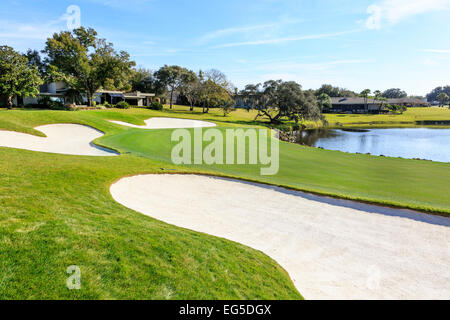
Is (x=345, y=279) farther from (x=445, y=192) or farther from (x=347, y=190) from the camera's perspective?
(x=445, y=192)

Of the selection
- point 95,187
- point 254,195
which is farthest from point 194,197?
point 95,187

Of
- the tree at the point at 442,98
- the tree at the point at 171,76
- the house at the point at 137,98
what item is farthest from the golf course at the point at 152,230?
the tree at the point at 442,98

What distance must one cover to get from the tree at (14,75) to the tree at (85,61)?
20.0 feet

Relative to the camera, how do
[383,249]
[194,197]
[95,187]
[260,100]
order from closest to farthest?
[383,249] < [95,187] < [194,197] < [260,100]

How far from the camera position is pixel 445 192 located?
12.6m

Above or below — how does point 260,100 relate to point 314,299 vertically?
above

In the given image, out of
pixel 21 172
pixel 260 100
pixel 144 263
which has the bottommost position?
pixel 144 263

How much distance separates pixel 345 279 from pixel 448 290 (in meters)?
2.29

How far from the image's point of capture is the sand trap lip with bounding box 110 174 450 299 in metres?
6.00

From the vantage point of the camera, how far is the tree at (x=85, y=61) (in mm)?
46000

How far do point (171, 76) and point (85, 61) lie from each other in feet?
98.4

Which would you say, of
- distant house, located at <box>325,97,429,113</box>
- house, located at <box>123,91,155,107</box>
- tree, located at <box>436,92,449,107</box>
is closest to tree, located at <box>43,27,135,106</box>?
house, located at <box>123,91,155,107</box>

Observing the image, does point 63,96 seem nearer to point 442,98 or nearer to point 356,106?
point 356,106

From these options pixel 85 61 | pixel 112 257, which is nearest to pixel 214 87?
pixel 85 61
